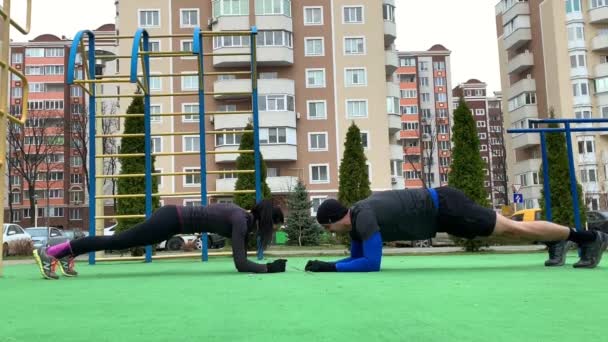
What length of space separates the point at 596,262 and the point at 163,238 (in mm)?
3715

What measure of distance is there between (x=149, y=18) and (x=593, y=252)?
4041cm

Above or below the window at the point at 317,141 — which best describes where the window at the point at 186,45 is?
above

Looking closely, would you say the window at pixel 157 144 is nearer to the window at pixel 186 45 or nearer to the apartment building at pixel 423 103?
the window at pixel 186 45

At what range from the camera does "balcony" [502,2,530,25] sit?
4944 cm

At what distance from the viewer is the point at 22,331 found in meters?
2.17

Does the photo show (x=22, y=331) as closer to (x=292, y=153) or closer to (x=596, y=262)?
(x=596, y=262)

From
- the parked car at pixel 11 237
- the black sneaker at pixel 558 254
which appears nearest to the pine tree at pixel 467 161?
the black sneaker at pixel 558 254

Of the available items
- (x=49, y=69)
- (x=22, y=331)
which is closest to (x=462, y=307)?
(x=22, y=331)

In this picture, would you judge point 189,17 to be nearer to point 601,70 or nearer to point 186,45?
point 186,45

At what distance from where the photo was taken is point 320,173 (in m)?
41.4

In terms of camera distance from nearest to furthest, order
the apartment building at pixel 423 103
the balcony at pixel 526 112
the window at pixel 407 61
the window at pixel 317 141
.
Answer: the window at pixel 317 141
the balcony at pixel 526 112
the apartment building at pixel 423 103
the window at pixel 407 61

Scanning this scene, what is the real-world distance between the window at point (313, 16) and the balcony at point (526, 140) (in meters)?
19.6

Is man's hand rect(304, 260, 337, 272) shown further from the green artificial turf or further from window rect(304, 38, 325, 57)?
window rect(304, 38, 325, 57)

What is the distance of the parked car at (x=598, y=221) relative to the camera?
64.7 feet
